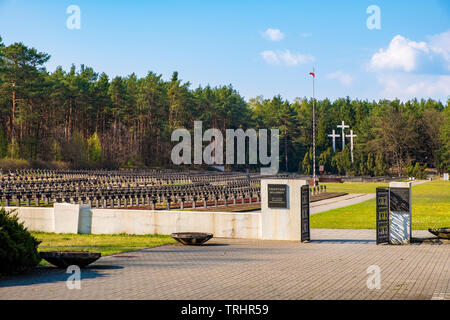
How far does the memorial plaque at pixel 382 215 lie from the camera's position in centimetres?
1705

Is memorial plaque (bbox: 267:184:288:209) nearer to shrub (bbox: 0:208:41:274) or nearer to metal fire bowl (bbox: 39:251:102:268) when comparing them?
metal fire bowl (bbox: 39:251:102:268)

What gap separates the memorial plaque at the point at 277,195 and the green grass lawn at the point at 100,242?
342 cm

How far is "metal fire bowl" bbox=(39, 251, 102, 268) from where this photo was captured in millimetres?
12281

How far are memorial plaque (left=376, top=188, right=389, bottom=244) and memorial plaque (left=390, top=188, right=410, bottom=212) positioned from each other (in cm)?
18

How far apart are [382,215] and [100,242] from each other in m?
8.82

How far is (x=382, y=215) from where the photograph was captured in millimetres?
17234

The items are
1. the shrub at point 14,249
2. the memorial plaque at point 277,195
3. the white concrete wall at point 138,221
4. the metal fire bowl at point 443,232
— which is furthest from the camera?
the white concrete wall at point 138,221

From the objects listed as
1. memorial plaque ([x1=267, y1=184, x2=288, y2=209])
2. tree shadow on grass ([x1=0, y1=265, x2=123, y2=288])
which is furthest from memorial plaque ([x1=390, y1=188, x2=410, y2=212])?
tree shadow on grass ([x1=0, y1=265, x2=123, y2=288])

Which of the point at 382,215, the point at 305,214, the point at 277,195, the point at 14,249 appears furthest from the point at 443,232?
the point at 14,249

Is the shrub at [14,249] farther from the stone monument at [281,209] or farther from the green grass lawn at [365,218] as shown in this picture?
the green grass lawn at [365,218]

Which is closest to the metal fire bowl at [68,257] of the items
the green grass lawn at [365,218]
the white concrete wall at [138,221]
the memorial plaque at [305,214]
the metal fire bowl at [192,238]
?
the metal fire bowl at [192,238]
